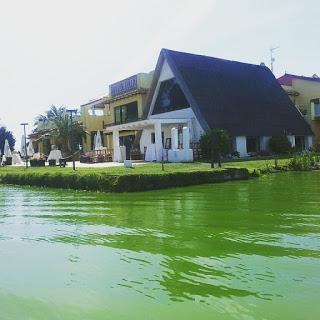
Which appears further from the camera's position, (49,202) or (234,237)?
(49,202)

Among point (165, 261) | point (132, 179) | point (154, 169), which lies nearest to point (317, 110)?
point (154, 169)

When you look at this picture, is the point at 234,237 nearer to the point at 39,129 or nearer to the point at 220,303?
the point at 220,303

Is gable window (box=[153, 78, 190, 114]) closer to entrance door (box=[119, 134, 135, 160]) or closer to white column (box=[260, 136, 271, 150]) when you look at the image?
entrance door (box=[119, 134, 135, 160])

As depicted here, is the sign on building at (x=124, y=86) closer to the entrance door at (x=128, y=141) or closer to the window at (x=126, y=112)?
the window at (x=126, y=112)

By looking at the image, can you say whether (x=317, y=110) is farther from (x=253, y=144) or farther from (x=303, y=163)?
(x=303, y=163)

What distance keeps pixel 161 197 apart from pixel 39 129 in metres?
47.0

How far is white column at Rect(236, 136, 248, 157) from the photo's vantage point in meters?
33.6

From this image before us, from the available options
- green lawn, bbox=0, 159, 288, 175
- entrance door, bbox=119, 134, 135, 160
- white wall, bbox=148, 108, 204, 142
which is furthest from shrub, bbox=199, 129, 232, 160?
entrance door, bbox=119, 134, 135, 160

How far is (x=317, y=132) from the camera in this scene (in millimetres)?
41906

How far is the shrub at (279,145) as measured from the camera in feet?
113

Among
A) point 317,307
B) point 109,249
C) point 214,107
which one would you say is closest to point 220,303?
point 317,307

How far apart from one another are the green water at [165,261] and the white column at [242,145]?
21314mm

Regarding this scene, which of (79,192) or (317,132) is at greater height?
(317,132)

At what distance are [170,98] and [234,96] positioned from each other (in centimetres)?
466
